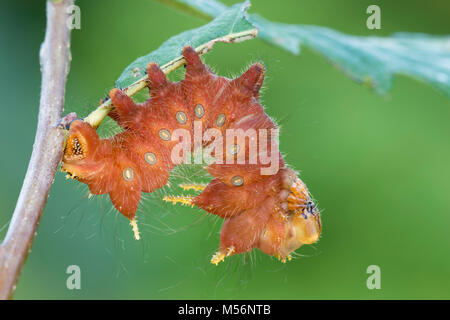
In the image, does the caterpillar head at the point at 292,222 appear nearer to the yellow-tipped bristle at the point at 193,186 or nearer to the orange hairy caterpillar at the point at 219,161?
the orange hairy caterpillar at the point at 219,161

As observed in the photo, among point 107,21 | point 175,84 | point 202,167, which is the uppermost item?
point 107,21

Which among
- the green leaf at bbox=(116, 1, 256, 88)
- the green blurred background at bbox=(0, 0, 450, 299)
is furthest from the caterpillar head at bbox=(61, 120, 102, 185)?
the green blurred background at bbox=(0, 0, 450, 299)

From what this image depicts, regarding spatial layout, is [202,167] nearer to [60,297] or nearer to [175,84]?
[175,84]

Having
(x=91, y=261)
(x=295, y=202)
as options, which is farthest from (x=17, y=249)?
(x=91, y=261)

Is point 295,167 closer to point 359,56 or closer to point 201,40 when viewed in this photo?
point 359,56

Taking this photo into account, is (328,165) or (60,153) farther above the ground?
(328,165)

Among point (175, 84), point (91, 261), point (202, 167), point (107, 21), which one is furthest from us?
point (107, 21)

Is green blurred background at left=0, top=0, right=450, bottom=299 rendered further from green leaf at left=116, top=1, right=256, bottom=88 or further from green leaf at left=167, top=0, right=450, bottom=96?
green leaf at left=116, top=1, right=256, bottom=88
